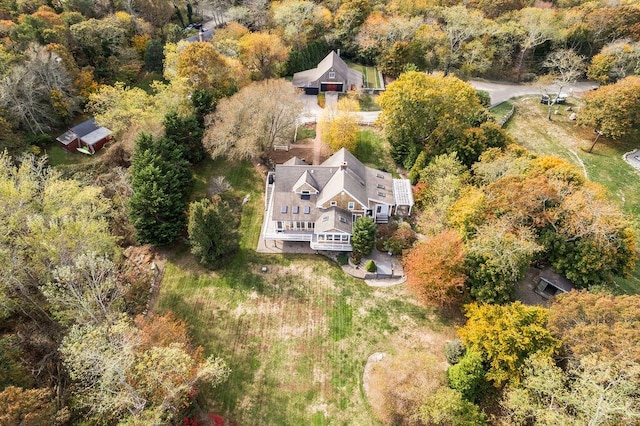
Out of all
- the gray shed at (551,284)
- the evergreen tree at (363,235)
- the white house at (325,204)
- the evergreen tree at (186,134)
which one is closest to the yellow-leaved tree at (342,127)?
the white house at (325,204)

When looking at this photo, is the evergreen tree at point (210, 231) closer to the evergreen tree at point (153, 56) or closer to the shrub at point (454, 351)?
the shrub at point (454, 351)

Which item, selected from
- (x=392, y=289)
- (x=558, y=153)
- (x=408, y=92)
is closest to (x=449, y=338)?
(x=392, y=289)

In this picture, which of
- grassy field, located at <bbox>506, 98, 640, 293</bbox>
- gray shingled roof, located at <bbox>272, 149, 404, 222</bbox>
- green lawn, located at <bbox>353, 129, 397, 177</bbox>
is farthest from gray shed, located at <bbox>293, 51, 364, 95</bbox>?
grassy field, located at <bbox>506, 98, 640, 293</bbox>

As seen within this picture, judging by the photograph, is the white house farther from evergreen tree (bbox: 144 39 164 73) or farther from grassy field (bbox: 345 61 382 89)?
evergreen tree (bbox: 144 39 164 73)

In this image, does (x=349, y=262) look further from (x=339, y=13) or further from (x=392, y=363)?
(x=339, y=13)

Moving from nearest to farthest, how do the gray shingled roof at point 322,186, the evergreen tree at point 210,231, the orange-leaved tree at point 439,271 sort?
the orange-leaved tree at point 439,271 → the evergreen tree at point 210,231 → the gray shingled roof at point 322,186

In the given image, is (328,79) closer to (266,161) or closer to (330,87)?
(330,87)

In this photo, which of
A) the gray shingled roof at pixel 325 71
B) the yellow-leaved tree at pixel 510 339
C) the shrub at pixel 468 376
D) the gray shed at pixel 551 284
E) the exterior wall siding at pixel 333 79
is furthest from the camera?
the gray shingled roof at pixel 325 71
